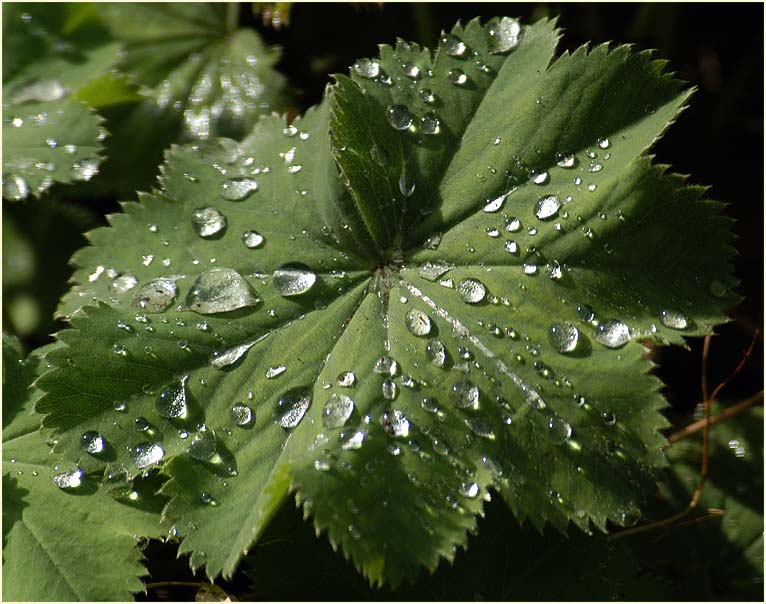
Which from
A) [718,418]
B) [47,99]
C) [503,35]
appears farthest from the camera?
[47,99]

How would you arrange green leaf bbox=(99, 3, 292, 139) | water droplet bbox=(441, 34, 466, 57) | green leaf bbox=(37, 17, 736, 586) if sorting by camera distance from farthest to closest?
green leaf bbox=(99, 3, 292, 139) → water droplet bbox=(441, 34, 466, 57) → green leaf bbox=(37, 17, 736, 586)

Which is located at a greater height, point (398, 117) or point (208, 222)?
point (398, 117)

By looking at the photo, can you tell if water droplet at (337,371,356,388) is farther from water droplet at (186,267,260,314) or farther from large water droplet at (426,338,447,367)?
water droplet at (186,267,260,314)

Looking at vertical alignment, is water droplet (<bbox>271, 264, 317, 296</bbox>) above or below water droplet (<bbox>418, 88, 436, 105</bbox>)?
below

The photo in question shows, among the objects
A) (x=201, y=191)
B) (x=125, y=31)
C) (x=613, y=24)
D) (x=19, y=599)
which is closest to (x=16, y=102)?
(x=125, y=31)

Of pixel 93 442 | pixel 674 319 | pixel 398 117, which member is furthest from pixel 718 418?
pixel 93 442

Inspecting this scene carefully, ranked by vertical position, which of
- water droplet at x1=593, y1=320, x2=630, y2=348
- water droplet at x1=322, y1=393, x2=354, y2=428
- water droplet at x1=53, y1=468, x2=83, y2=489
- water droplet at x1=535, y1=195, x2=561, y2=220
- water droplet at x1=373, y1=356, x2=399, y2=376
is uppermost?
water droplet at x1=535, y1=195, x2=561, y2=220

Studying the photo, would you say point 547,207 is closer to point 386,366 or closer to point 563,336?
point 563,336

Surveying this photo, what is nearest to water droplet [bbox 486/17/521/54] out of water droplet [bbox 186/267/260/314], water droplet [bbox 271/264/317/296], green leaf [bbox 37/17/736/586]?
green leaf [bbox 37/17/736/586]
